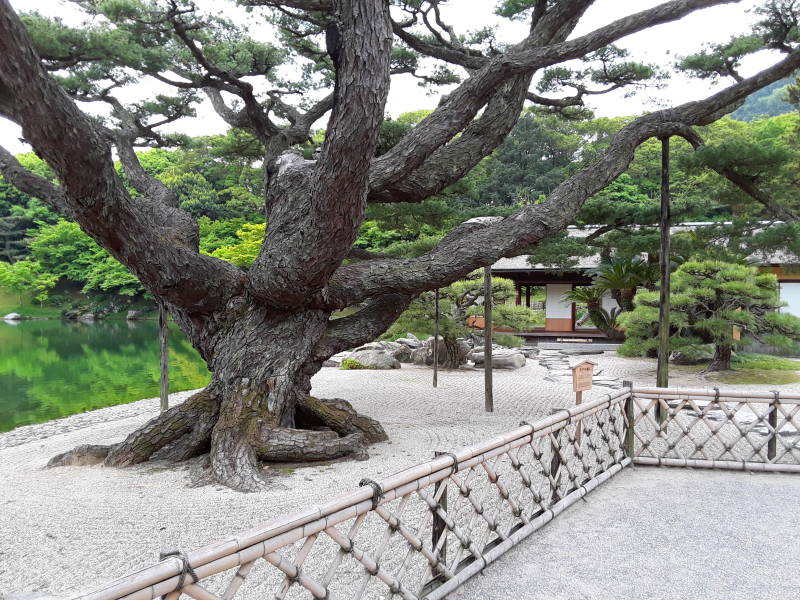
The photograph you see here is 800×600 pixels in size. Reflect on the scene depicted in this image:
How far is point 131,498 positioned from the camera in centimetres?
374

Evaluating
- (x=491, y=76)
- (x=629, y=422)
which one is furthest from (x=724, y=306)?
(x=491, y=76)

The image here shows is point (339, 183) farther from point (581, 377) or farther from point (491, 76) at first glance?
point (581, 377)

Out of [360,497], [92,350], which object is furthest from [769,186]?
[92,350]

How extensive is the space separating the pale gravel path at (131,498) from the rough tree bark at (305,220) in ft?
0.99

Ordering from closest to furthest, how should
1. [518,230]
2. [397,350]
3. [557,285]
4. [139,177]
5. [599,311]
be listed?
[518,230], [139,177], [397,350], [599,311], [557,285]

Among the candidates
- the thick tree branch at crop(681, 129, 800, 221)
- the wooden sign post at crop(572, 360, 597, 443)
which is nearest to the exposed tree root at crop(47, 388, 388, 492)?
the wooden sign post at crop(572, 360, 597, 443)

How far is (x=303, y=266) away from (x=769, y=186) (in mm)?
6399

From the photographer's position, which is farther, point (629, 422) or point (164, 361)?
point (164, 361)

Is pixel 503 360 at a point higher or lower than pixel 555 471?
lower

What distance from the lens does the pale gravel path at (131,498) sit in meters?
2.88

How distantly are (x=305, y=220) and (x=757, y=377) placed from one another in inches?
356

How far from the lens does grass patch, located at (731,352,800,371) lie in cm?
1072

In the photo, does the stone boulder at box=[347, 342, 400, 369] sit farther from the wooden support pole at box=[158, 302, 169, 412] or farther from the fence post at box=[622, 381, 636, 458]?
the fence post at box=[622, 381, 636, 458]

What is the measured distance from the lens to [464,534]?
2.55m
